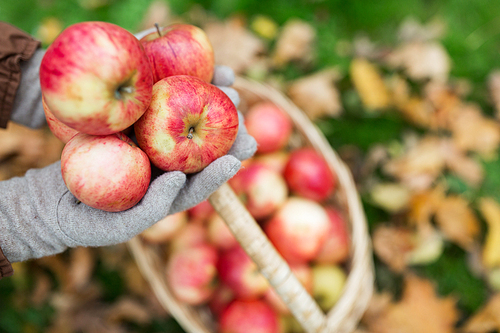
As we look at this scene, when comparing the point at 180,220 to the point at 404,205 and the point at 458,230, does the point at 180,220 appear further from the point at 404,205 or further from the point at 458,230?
the point at 458,230

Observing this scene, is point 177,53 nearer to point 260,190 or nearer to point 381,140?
point 260,190

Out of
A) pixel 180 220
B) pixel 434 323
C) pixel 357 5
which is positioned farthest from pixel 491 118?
pixel 180 220

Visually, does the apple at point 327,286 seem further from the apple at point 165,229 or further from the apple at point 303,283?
the apple at point 165,229

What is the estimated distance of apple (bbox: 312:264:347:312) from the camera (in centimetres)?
152

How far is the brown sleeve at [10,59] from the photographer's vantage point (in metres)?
1.11

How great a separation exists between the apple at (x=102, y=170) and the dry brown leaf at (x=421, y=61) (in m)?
1.83

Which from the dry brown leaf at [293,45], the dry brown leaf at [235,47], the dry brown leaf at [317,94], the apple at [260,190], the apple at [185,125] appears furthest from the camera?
the dry brown leaf at [293,45]

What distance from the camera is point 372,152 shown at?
1.95 m

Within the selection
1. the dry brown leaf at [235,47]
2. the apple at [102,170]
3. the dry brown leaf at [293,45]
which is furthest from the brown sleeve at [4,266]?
the dry brown leaf at [293,45]

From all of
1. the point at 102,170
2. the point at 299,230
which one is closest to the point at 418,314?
the point at 299,230

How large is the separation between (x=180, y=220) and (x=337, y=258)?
79 centimetres

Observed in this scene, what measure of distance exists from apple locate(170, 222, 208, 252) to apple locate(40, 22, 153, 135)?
3.07 feet

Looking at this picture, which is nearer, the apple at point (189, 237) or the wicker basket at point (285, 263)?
the wicker basket at point (285, 263)

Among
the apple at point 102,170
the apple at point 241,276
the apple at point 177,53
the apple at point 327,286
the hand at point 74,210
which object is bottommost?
the apple at point 327,286
